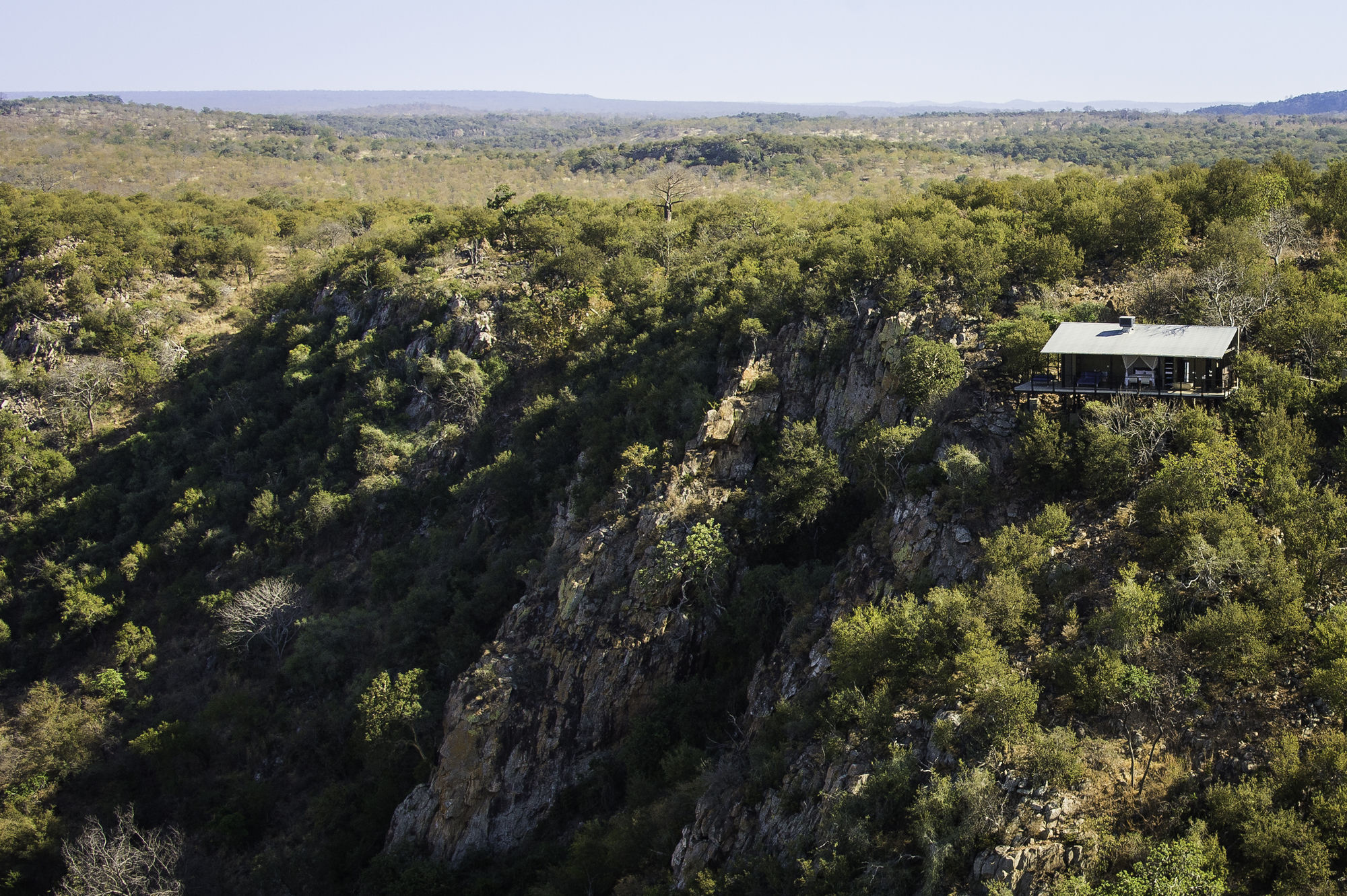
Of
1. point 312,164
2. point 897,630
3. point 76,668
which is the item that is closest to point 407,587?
point 76,668

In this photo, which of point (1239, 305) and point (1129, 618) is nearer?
point (1129, 618)

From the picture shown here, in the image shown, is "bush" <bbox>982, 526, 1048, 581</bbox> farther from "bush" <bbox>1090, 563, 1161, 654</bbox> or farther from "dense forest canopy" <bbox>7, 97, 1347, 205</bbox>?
"dense forest canopy" <bbox>7, 97, 1347, 205</bbox>

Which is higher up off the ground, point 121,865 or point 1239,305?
point 1239,305

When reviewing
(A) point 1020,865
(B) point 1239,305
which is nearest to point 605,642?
(A) point 1020,865

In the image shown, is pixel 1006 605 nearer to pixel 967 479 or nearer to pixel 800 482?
pixel 967 479

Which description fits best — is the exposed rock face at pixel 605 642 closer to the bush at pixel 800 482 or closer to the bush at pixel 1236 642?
the bush at pixel 800 482

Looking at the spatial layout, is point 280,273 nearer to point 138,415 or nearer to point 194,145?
point 138,415

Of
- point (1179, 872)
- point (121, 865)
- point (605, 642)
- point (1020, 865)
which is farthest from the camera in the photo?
point (605, 642)

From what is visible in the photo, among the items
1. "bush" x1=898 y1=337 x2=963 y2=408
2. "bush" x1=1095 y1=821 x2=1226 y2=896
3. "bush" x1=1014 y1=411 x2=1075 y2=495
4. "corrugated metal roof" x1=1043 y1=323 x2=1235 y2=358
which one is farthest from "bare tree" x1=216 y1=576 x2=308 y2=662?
"bush" x1=1095 y1=821 x2=1226 y2=896
